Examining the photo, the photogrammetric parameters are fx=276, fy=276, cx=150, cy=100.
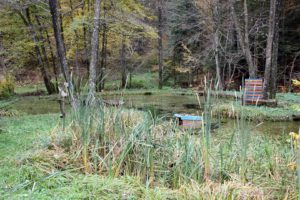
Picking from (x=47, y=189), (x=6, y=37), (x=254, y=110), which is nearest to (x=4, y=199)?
(x=47, y=189)

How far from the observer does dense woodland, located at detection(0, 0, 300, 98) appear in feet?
30.4

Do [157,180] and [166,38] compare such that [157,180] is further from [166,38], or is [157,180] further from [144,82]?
[166,38]

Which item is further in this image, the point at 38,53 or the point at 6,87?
the point at 38,53

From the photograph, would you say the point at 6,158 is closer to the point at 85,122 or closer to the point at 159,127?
the point at 85,122

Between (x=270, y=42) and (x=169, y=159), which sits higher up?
(x=270, y=42)

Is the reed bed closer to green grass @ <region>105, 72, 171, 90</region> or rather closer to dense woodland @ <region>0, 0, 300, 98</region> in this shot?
dense woodland @ <region>0, 0, 300, 98</region>

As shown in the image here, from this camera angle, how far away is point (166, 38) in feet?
62.1

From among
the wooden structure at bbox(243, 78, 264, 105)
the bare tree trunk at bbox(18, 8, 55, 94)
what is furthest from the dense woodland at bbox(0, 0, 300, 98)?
the wooden structure at bbox(243, 78, 264, 105)

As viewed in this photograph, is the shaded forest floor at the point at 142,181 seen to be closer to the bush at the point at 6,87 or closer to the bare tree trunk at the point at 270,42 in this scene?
the bare tree trunk at the point at 270,42

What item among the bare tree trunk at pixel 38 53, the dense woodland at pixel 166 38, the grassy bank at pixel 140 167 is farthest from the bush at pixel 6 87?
the grassy bank at pixel 140 167

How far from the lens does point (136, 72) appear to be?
1872 cm

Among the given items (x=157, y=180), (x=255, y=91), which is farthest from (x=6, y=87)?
(x=157, y=180)

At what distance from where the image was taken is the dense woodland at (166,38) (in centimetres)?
926

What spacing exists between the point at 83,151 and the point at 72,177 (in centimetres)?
28
